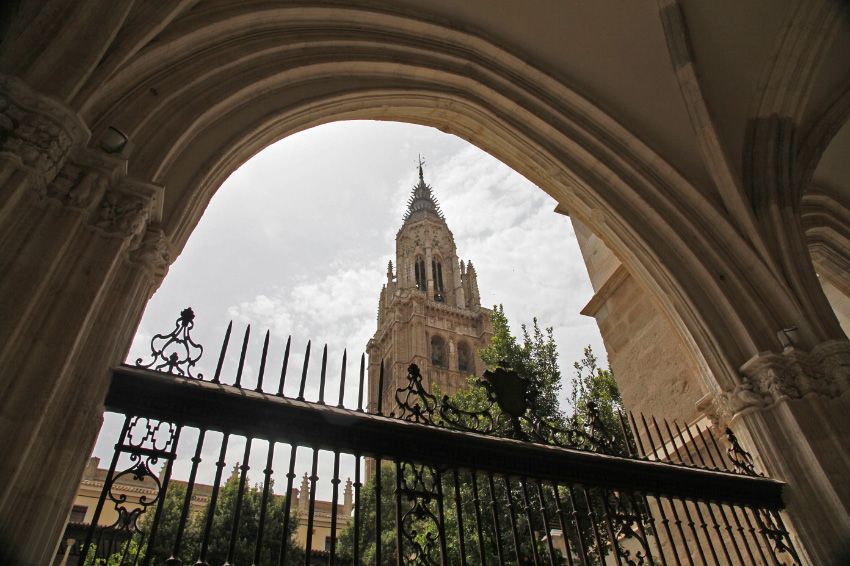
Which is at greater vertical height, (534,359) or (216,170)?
(534,359)

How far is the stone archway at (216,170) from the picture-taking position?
236 centimetres

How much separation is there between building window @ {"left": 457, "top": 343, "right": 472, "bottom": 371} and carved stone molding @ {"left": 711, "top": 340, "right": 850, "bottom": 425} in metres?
44.6

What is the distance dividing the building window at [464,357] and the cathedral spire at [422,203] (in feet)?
44.7

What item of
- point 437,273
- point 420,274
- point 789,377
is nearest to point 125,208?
point 789,377

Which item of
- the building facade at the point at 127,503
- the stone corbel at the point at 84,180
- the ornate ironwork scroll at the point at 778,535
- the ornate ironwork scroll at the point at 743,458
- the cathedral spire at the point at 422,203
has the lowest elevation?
the ornate ironwork scroll at the point at 778,535

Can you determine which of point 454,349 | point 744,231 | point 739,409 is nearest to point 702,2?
point 744,231

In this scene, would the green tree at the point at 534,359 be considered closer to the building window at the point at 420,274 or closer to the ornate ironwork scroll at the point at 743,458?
the ornate ironwork scroll at the point at 743,458

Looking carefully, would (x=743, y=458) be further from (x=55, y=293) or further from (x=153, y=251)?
(x=55, y=293)

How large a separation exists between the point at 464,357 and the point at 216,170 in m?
46.9

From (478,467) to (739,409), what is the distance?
261 cm

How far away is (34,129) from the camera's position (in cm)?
258

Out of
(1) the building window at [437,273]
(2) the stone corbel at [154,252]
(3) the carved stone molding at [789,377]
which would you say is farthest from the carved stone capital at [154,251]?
(1) the building window at [437,273]

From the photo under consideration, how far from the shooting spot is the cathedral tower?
46438 millimetres

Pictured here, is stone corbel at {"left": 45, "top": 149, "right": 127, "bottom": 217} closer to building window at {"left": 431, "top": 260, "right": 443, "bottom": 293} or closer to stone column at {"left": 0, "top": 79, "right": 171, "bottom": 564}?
stone column at {"left": 0, "top": 79, "right": 171, "bottom": 564}
